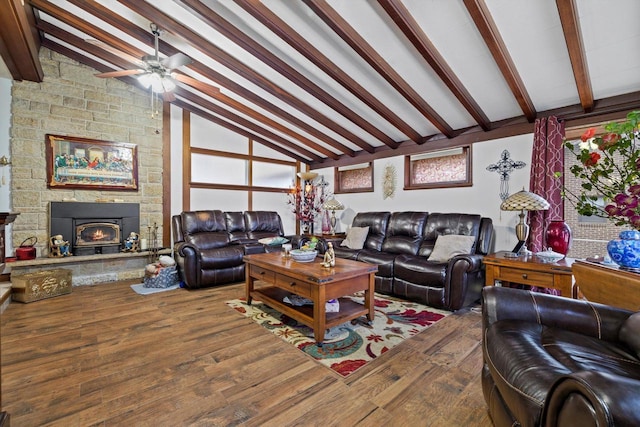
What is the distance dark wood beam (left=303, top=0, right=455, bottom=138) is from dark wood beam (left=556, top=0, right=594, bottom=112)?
140 cm

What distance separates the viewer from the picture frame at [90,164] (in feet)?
13.4

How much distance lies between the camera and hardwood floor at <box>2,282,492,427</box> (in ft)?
5.09

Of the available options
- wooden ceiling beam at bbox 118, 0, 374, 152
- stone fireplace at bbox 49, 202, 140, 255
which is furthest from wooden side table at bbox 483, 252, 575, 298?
stone fireplace at bbox 49, 202, 140, 255

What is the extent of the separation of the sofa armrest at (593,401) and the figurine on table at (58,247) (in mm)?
5249

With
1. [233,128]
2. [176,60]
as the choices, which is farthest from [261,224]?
[176,60]

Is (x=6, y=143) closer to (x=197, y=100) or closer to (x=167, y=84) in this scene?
(x=167, y=84)

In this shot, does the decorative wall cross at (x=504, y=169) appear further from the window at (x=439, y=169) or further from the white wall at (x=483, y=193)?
the window at (x=439, y=169)

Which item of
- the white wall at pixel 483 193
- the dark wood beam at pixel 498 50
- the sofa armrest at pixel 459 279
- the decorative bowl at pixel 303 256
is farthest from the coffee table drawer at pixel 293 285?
the white wall at pixel 483 193

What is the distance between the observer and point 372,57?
115 inches

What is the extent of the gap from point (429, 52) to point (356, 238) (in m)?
2.71

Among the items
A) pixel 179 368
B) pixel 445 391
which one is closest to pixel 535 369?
pixel 445 391

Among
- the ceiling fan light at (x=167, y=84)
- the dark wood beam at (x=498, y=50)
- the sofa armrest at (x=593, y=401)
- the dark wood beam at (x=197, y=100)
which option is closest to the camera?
the sofa armrest at (x=593, y=401)

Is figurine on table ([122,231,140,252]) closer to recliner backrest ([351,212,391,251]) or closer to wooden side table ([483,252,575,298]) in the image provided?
recliner backrest ([351,212,391,251])

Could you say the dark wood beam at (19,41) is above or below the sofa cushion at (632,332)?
above
